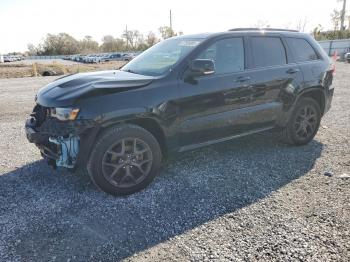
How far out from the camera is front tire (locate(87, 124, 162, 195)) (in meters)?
3.43

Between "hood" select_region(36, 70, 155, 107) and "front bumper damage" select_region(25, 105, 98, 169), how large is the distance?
0.19 meters

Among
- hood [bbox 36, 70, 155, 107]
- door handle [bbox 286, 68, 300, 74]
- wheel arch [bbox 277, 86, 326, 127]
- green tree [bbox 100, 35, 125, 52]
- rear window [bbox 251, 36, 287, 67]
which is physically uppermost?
green tree [bbox 100, 35, 125, 52]

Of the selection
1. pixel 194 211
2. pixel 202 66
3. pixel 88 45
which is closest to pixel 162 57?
pixel 202 66

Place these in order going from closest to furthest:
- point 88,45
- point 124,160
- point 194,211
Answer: point 194,211 < point 124,160 < point 88,45

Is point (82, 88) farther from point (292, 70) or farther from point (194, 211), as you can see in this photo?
point (292, 70)

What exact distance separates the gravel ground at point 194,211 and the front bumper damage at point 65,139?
1.61 ft

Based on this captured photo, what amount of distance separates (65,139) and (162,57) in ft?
5.94

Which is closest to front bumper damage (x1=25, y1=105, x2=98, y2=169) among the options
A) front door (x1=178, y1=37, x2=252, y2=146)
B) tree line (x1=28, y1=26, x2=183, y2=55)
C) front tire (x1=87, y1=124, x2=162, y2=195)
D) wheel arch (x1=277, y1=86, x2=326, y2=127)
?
front tire (x1=87, y1=124, x2=162, y2=195)

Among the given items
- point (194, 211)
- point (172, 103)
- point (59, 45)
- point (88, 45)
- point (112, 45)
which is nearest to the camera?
point (194, 211)

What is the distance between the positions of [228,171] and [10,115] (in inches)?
242

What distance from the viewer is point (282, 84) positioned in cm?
472

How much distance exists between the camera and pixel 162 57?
439cm

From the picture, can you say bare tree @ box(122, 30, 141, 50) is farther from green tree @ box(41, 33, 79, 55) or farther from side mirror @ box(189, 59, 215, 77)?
side mirror @ box(189, 59, 215, 77)

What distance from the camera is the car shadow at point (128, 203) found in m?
2.81
